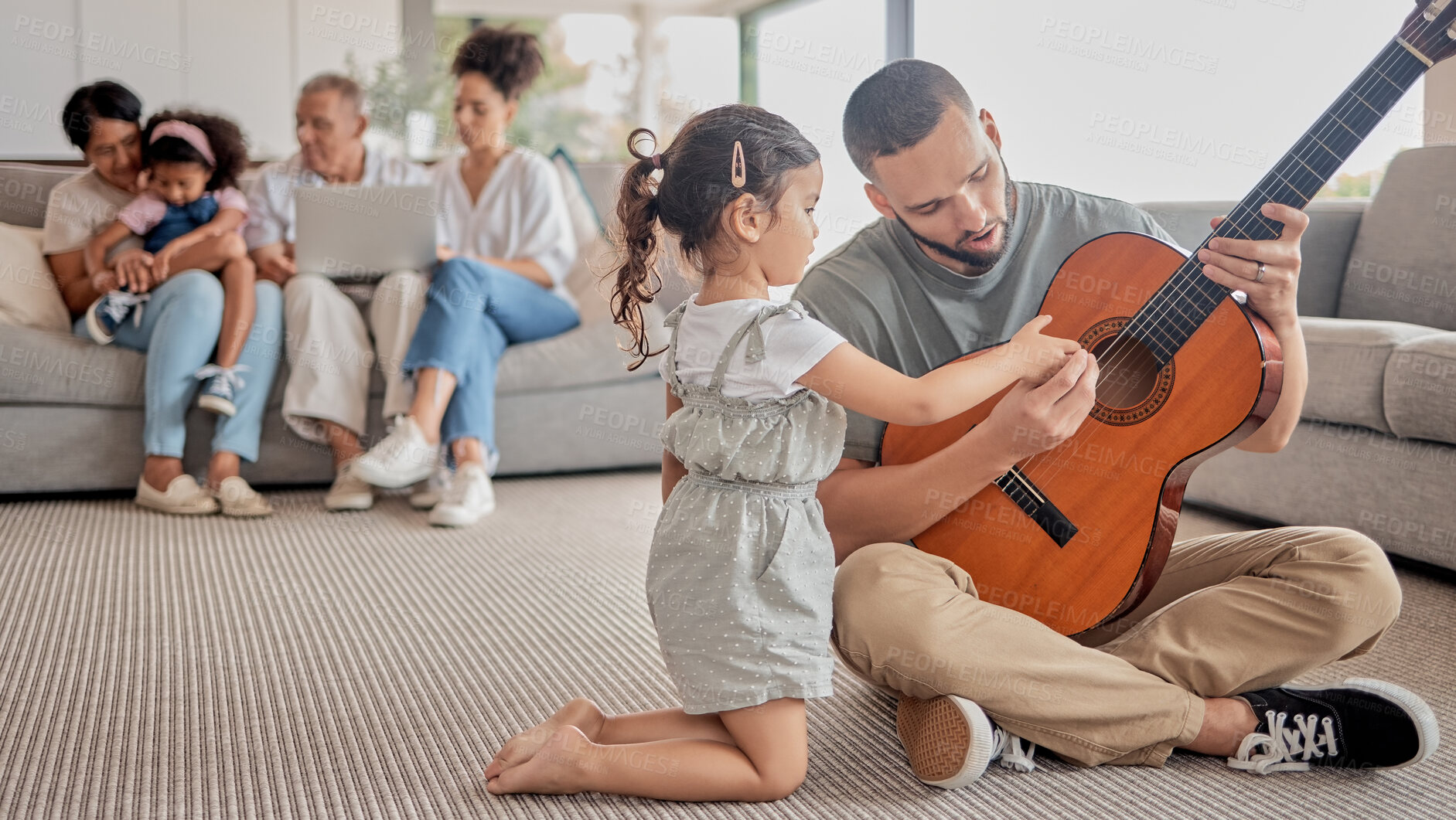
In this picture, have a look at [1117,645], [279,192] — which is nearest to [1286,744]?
[1117,645]

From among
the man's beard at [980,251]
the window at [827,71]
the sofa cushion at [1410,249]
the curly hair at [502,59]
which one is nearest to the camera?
the man's beard at [980,251]

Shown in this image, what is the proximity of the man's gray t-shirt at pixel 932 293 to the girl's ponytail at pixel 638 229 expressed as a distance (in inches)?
8.7

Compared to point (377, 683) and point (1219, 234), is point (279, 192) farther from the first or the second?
point (1219, 234)

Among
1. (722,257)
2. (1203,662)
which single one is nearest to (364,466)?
(722,257)

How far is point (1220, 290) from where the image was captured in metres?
1.13

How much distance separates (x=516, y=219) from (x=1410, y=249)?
206 centimetres

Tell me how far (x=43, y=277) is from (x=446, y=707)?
6.29 feet

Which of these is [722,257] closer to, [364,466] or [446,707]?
[446,707]

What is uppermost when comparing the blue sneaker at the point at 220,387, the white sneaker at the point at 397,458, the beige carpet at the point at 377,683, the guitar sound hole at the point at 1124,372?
the guitar sound hole at the point at 1124,372

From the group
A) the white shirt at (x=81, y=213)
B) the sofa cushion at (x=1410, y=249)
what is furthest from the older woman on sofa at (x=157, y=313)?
the sofa cushion at (x=1410, y=249)

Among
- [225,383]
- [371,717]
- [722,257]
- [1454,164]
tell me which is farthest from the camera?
[225,383]

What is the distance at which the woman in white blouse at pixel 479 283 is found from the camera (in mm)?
2412

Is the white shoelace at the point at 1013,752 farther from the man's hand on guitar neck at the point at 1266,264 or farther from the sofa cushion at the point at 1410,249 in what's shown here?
the sofa cushion at the point at 1410,249

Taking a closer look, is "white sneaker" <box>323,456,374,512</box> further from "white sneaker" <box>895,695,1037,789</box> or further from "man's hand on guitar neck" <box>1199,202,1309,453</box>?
"man's hand on guitar neck" <box>1199,202,1309,453</box>
